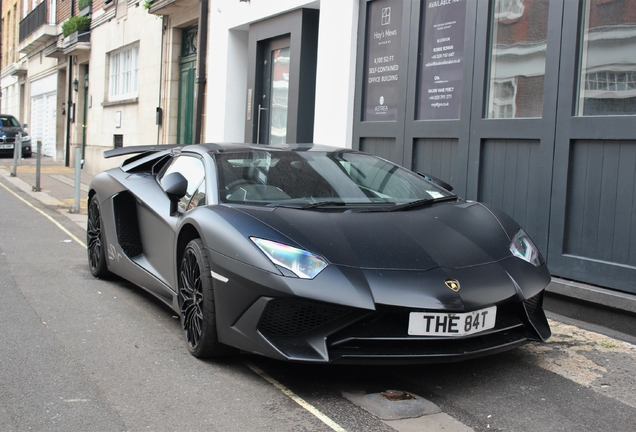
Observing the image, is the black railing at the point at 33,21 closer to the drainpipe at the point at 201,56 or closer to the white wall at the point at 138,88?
the white wall at the point at 138,88

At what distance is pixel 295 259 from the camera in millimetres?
3646

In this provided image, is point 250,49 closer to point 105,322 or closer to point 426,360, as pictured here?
point 105,322

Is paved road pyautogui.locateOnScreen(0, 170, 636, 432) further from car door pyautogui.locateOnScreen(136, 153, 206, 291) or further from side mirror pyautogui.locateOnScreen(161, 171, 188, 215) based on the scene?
side mirror pyautogui.locateOnScreen(161, 171, 188, 215)

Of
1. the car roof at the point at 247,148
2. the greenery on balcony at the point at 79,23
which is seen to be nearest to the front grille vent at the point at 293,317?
the car roof at the point at 247,148

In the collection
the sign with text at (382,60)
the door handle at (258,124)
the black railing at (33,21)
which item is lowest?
the door handle at (258,124)

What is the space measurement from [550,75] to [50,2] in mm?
26615

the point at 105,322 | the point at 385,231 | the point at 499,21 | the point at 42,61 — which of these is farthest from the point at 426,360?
the point at 42,61

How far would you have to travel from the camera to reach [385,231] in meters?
4.00

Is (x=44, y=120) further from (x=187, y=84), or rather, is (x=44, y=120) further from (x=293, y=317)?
(x=293, y=317)

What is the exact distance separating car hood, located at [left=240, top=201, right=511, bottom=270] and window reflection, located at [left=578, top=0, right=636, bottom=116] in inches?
76.5

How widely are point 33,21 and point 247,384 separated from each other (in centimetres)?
3092

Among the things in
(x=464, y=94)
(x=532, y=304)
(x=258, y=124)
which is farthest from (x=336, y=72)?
(x=532, y=304)

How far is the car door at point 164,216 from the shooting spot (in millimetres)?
4781

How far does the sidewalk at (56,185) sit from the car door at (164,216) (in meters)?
5.09
